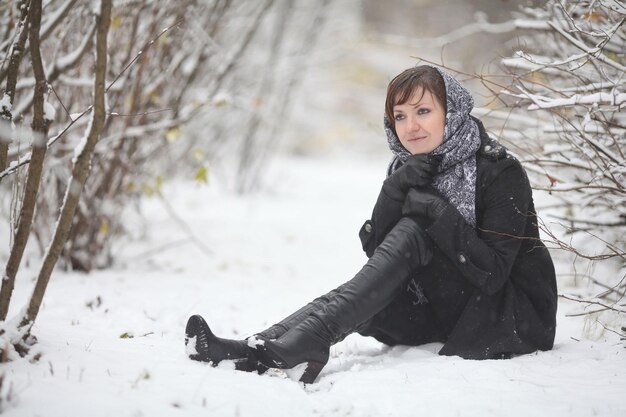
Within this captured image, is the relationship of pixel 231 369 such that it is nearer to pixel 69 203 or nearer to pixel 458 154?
pixel 69 203

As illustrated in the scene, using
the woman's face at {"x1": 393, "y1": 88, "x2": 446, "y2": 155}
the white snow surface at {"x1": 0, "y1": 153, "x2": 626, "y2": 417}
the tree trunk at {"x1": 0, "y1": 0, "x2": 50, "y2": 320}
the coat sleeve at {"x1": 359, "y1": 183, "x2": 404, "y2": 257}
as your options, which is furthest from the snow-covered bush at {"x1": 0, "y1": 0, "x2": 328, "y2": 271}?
the woman's face at {"x1": 393, "y1": 88, "x2": 446, "y2": 155}

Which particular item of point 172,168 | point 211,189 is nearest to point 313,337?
point 172,168

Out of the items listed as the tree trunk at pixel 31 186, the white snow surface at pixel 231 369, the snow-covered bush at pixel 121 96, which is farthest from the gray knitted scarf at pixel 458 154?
the snow-covered bush at pixel 121 96

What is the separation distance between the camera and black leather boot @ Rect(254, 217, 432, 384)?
1943mm

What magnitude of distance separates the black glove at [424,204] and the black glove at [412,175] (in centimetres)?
3

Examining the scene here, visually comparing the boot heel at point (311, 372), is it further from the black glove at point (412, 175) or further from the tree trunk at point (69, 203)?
the tree trunk at point (69, 203)

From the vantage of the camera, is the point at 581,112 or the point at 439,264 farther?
the point at 581,112

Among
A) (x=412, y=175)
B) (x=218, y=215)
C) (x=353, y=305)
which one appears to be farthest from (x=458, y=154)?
(x=218, y=215)

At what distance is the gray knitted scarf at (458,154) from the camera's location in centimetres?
218

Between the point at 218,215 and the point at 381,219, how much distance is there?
501 cm

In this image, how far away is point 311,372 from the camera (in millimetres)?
1982

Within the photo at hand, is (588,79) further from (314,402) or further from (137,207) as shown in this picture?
(137,207)

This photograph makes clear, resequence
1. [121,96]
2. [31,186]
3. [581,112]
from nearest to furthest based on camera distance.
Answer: [31,186] < [581,112] < [121,96]

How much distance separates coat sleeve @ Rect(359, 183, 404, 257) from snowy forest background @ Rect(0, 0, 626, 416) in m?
0.51
